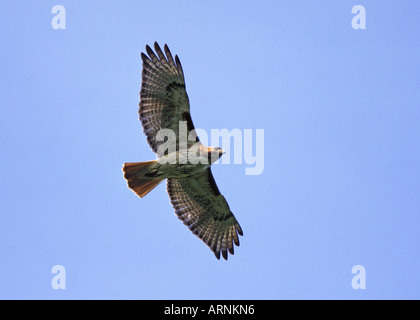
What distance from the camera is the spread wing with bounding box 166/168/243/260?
1438 centimetres

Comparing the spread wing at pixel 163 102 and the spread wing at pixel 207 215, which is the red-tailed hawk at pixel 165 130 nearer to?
the spread wing at pixel 163 102

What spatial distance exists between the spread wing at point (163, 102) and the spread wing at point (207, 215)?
1326mm

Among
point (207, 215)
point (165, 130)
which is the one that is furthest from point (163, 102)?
point (207, 215)

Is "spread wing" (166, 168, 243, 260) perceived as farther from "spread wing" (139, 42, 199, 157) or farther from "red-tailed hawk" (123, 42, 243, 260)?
"spread wing" (139, 42, 199, 157)

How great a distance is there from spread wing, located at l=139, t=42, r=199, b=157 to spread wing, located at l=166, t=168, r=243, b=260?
133 centimetres

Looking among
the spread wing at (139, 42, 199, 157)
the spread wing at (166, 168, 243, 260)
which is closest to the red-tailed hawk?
the spread wing at (139, 42, 199, 157)

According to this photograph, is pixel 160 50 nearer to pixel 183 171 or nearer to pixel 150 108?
pixel 150 108

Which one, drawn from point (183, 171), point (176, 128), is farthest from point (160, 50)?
point (183, 171)

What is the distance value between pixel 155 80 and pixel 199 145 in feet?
4.70

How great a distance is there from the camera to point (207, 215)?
14.6 meters

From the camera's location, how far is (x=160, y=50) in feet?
43.4

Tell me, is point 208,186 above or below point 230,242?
above

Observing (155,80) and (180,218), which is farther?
(180,218)
